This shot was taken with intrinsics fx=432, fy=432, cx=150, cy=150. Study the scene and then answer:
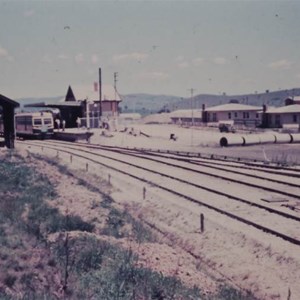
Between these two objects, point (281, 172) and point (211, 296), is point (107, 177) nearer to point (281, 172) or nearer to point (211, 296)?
point (281, 172)

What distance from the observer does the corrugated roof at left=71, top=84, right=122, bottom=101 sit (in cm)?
7012

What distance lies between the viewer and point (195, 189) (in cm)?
1931

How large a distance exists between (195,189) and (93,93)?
178 feet

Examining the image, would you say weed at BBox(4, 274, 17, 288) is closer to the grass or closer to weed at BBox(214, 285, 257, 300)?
the grass

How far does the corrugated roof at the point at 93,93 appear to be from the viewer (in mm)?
70125

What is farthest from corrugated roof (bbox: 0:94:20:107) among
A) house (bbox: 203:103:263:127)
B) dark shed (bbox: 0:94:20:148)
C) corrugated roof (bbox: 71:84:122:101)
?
house (bbox: 203:103:263:127)

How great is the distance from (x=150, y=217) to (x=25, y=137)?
35.5m

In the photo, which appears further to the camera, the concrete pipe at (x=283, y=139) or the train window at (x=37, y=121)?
the train window at (x=37, y=121)

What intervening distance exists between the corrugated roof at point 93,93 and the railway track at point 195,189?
121 ft

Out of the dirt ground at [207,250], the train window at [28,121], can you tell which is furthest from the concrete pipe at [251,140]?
the dirt ground at [207,250]

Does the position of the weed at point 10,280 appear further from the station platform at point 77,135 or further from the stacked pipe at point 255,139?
the station platform at point 77,135

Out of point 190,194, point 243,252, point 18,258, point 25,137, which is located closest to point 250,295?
point 243,252

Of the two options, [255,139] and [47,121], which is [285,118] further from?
[47,121]

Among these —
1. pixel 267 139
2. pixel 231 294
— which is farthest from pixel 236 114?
pixel 231 294
